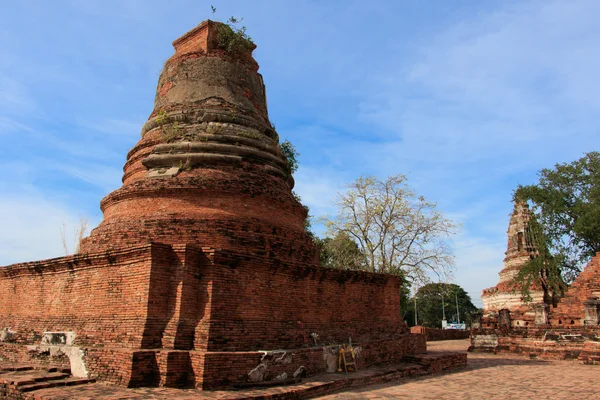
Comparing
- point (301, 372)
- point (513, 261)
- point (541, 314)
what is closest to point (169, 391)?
point (301, 372)

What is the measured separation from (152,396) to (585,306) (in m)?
14.9

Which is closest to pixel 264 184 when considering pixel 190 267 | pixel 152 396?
pixel 190 267

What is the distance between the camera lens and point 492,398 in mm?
6988

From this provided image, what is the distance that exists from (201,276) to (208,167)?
8.79 feet

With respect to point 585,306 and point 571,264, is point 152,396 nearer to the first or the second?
point 585,306

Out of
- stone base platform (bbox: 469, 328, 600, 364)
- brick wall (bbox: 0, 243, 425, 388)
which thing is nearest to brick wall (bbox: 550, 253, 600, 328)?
stone base platform (bbox: 469, 328, 600, 364)

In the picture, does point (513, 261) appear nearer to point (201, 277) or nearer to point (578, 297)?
point (578, 297)

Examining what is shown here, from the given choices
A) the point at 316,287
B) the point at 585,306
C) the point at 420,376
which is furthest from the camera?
the point at 585,306

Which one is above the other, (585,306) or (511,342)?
(585,306)

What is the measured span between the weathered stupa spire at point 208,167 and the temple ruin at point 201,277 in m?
0.03

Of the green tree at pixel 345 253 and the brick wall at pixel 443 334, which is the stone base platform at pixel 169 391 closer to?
the green tree at pixel 345 253

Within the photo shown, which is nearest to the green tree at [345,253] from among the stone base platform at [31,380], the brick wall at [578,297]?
the brick wall at [578,297]

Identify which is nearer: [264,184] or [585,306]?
[264,184]

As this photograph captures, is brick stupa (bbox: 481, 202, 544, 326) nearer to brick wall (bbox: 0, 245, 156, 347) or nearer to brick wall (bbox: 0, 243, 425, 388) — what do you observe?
brick wall (bbox: 0, 243, 425, 388)
